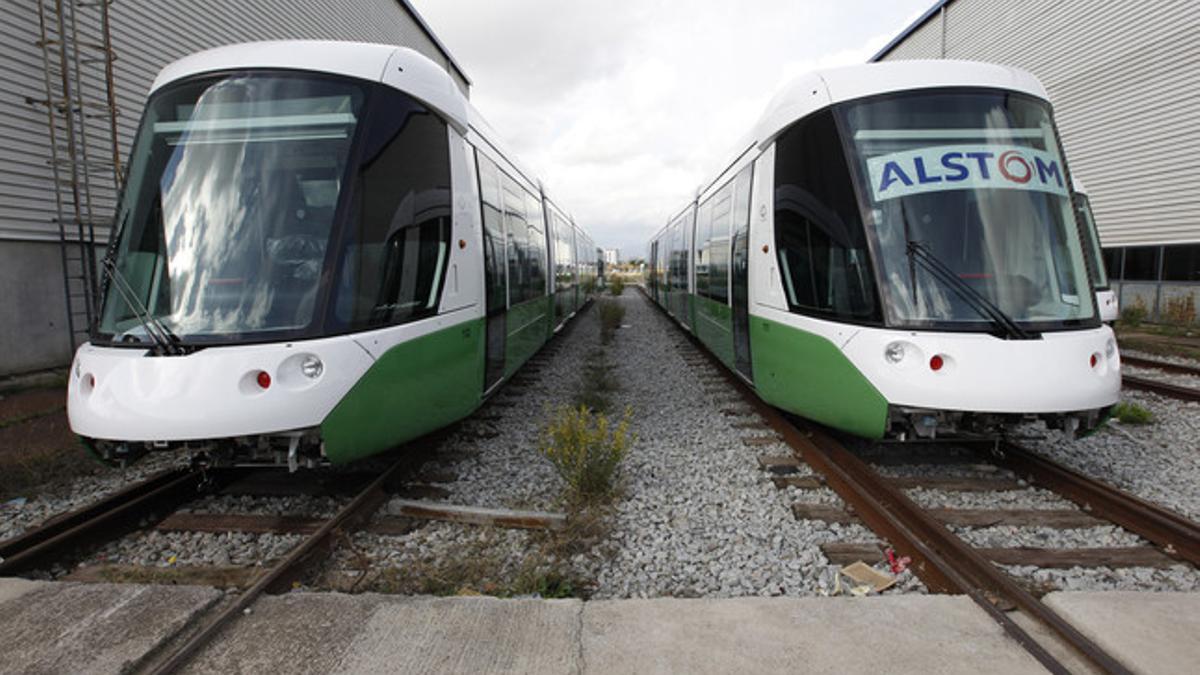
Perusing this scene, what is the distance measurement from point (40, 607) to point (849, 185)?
5439 mm

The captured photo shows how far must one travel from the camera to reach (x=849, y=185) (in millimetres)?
4703

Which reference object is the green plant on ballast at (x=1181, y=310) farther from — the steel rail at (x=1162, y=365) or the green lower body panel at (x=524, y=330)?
the green lower body panel at (x=524, y=330)

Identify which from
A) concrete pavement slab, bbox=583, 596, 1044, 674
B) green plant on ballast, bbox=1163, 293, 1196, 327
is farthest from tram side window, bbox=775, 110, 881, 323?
green plant on ballast, bbox=1163, 293, 1196, 327

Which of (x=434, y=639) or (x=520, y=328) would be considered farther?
(x=520, y=328)

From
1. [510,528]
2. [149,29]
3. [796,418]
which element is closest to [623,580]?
[510,528]

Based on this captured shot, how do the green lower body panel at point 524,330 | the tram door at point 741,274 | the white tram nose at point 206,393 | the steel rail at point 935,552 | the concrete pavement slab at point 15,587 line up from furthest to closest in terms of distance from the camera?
the green lower body panel at point 524,330, the tram door at point 741,274, the white tram nose at point 206,393, the concrete pavement slab at point 15,587, the steel rail at point 935,552

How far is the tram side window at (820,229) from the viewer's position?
4629 mm

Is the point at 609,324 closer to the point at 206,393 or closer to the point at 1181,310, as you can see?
the point at 206,393

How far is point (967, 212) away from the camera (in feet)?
14.7

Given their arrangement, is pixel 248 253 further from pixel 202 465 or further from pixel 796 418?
pixel 796 418

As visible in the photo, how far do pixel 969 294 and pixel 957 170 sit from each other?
95 cm

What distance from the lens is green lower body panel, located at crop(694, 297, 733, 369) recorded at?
799cm

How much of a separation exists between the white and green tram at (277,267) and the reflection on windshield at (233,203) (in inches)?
0.4

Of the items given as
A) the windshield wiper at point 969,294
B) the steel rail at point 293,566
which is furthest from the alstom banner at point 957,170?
the steel rail at point 293,566
